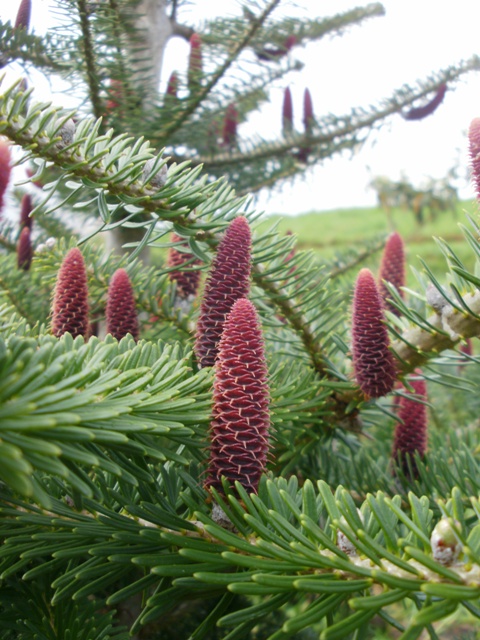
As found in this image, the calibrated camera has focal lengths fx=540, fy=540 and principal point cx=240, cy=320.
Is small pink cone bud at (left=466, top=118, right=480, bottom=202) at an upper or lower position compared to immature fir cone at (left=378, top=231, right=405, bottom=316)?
upper

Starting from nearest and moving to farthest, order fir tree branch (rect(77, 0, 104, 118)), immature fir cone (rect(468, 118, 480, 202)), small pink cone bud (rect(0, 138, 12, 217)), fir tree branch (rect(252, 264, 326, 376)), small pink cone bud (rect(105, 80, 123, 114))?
small pink cone bud (rect(0, 138, 12, 217))
immature fir cone (rect(468, 118, 480, 202))
fir tree branch (rect(252, 264, 326, 376))
fir tree branch (rect(77, 0, 104, 118))
small pink cone bud (rect(105, 80, 123, 114))

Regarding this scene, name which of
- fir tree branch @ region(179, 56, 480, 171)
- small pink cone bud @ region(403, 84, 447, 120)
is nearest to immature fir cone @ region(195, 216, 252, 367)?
fir tree branch @ region(179, 56, 480, 171)

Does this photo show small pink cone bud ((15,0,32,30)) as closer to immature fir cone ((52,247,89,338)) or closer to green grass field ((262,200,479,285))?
immature fir cone ((52,247,89,338))

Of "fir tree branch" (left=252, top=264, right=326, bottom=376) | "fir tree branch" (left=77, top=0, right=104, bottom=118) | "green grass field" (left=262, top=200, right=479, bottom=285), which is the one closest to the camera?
"fir tree branch" (left=252, top=264, right=326, bottom=376)

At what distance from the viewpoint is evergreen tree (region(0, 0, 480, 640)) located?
281 mm

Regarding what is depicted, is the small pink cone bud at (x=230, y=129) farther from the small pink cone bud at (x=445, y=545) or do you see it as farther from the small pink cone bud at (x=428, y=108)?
the small pink cone bud at (x=445, y=545)

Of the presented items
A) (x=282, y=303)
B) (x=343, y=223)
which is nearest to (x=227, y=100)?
(x=282, y=303)

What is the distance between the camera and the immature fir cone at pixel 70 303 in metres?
0.47

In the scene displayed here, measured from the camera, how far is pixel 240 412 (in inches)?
13.6

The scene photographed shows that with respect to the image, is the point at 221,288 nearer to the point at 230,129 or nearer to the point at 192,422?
the point at 192,422

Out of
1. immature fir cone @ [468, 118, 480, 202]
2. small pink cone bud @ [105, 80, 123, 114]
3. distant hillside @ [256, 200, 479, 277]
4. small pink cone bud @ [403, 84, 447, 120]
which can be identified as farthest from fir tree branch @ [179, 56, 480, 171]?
distant hillside @ [256, 200, 479, 277]

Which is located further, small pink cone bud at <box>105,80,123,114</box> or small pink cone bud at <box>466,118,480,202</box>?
small pink cone bud at <box>105,80,123,114</box>

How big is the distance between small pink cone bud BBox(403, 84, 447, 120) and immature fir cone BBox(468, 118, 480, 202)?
84 centimetres

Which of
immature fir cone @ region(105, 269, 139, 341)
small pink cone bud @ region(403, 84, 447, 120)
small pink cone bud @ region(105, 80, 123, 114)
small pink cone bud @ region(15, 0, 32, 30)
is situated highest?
small pink cone bud @ region(15, 0, 32, 30)
